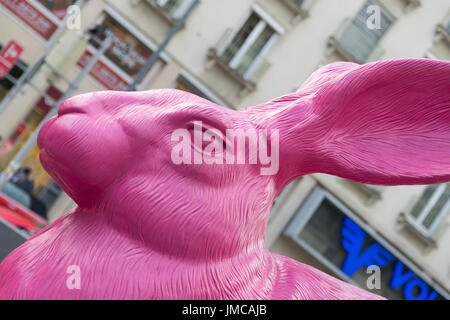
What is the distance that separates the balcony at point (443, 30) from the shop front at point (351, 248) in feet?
10.4

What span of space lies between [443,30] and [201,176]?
8.49 metres

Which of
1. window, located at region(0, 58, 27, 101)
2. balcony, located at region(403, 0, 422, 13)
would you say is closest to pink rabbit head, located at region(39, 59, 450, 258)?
window, located at region(0, 58, 27, 101)

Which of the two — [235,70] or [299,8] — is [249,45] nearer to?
[235,70]

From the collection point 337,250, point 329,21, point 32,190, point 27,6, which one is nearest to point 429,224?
point 337,250

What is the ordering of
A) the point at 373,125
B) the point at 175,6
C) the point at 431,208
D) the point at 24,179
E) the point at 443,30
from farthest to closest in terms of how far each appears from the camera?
1. the point at 431,208
2. the point at 443,30
3. the point at 175,6
4. the point at 24,179
5. the point at 373,125

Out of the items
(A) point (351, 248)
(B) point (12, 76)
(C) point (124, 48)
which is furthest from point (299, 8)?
(B) point (12, 76)

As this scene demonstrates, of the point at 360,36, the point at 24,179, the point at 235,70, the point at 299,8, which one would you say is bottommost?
the point at 24,179

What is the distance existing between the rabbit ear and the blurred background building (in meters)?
6.33

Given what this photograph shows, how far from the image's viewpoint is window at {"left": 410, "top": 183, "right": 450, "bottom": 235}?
28.3ft

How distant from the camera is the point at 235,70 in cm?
791

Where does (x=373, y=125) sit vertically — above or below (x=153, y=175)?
above

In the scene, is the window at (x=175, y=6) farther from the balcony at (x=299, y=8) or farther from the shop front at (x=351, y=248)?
the shop front at (x=351, y=248)

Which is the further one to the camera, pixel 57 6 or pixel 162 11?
pixel 162 11

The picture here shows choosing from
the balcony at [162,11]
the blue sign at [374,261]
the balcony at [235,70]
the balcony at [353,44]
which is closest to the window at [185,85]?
the balcony at [235,70]
